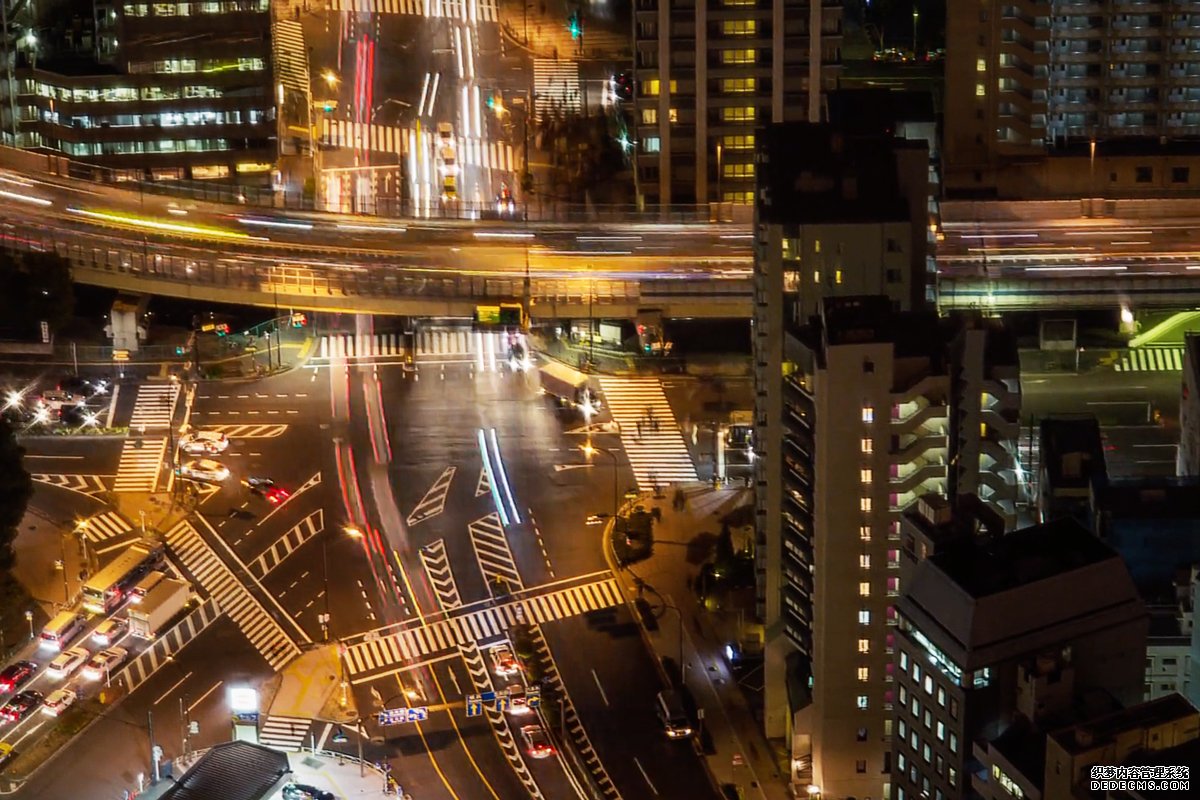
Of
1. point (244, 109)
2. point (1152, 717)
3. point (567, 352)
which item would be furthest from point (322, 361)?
point (1152, 717)

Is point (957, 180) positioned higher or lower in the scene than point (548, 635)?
higher

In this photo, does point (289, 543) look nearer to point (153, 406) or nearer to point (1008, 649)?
point (153, 406)

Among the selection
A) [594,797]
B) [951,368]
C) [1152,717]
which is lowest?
[594,797]

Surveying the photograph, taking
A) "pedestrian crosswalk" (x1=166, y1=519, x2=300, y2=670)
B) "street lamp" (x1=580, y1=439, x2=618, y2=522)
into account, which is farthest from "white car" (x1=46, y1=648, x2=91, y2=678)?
"street lamp" (x1=580, y1=439, x2=618, y2=522)

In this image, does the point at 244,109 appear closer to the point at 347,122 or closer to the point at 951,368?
the point at 347,122

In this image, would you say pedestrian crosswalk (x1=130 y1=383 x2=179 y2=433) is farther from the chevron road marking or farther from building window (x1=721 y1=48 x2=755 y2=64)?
building window (x1=721 y1=48 x2=755 y2=64)

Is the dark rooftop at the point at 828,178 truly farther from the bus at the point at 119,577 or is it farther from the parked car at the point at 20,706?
the parked car at the point at 20,706

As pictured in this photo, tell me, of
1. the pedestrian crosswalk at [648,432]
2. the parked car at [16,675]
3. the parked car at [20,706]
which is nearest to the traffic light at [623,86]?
the pedestrian crosswalk at [648,432]
